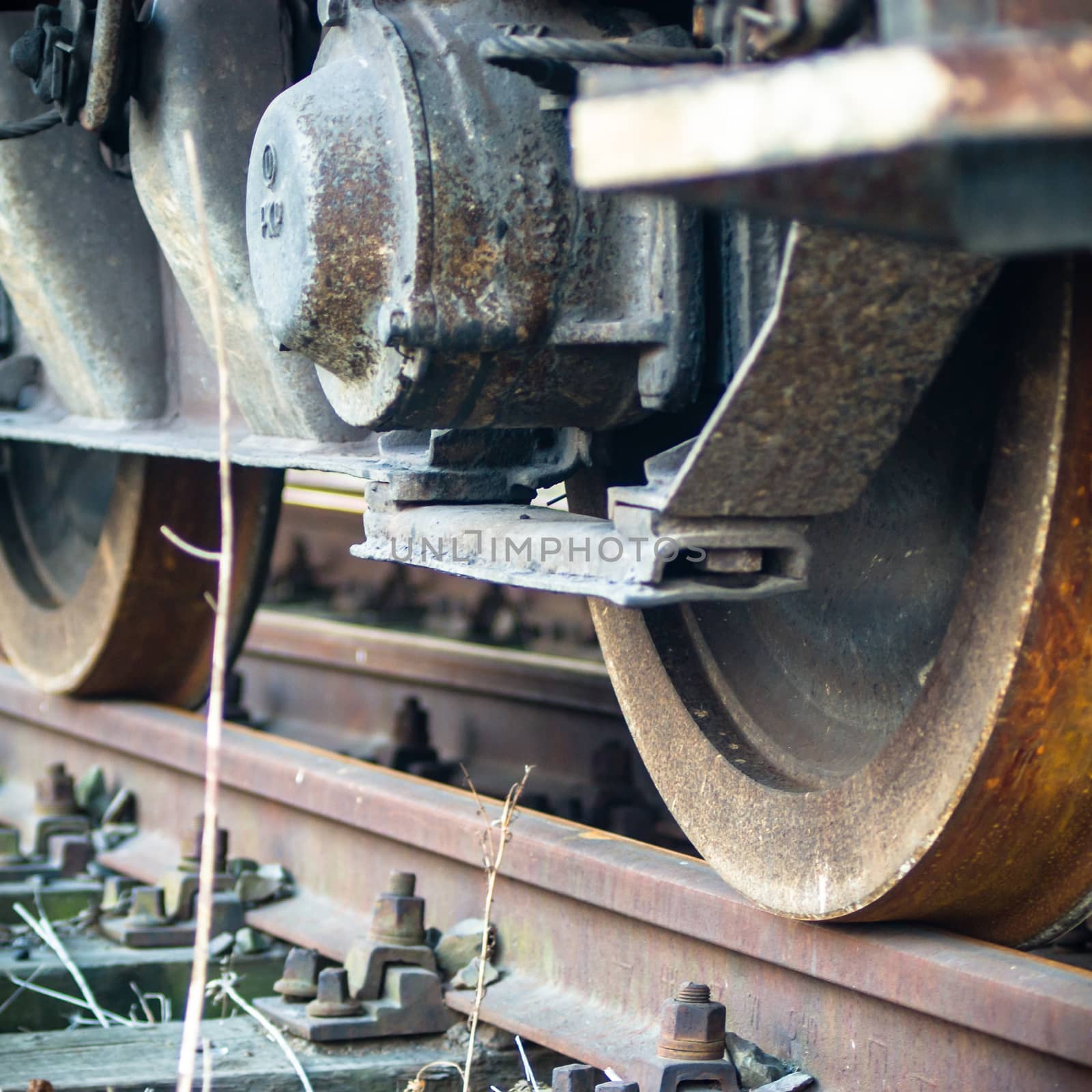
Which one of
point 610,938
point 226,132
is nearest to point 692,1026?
point 610,938

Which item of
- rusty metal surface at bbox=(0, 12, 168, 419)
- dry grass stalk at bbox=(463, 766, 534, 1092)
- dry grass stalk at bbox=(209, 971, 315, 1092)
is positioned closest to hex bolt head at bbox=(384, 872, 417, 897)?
dry grass stalk at bbox=(463, 766, 534, 1092)

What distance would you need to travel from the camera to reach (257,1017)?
264cm

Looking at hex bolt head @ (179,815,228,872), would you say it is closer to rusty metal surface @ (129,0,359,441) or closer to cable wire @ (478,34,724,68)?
rusty metal surface @ (129,0,359,441)

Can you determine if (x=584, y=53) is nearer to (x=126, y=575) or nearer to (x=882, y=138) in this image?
(x=882, y=138)

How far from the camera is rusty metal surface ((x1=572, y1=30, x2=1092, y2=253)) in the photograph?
3.32 feet

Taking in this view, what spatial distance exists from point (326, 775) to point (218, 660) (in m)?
1.66

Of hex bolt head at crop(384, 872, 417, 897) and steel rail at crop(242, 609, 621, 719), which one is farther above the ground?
steel rail at crop(242, 609, 621, 719)

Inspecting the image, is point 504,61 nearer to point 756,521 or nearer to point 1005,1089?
point 756,521

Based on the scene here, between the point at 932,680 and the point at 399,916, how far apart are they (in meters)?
1.12

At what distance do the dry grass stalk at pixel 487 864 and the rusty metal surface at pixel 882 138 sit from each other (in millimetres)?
1319

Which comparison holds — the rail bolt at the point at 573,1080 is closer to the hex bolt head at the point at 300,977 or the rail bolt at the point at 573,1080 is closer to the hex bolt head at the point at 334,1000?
the hex bolt head at the point at 334,1000

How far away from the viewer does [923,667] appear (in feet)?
7.67

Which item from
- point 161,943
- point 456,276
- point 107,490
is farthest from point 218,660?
point 107,490

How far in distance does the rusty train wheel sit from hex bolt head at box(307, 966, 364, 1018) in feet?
1.99
